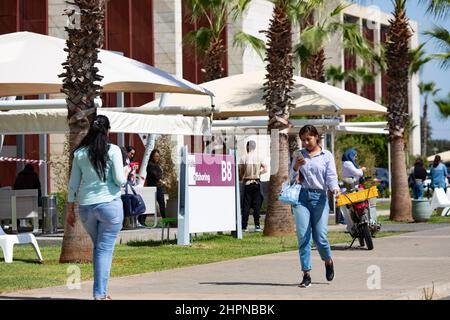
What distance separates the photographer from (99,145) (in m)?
11.8

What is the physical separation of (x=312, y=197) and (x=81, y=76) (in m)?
4.99

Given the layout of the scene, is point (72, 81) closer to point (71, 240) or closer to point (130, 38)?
point (71, 240)

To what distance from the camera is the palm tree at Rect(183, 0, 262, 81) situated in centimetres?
3275

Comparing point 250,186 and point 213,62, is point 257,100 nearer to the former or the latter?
point 250,186

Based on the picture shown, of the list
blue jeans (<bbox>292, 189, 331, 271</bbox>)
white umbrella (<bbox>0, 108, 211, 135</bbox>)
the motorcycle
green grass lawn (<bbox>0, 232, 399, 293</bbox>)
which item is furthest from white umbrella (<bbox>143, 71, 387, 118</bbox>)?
blue jeans (<bbox>292, 189, 331, 271</bbox>)

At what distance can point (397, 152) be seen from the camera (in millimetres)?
28953

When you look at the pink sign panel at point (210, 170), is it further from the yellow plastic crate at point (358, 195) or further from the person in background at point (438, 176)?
the person in background at point (438, 176)

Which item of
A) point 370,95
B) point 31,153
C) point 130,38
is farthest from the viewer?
point 370,95

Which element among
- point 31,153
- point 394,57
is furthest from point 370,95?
point 394,57

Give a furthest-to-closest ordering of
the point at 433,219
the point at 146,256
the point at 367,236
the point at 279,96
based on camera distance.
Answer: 1. the point at 433,219
2. the point at 279,96
3. the point at 367,236
4. the point at 146,256

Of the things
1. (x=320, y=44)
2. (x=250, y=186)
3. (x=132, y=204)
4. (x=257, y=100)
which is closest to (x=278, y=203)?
(x=250, y=186)

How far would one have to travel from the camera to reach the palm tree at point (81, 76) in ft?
55.8

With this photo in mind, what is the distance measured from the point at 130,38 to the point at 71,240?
28529 millimetres

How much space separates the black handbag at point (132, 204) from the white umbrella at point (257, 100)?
3.67 meters
